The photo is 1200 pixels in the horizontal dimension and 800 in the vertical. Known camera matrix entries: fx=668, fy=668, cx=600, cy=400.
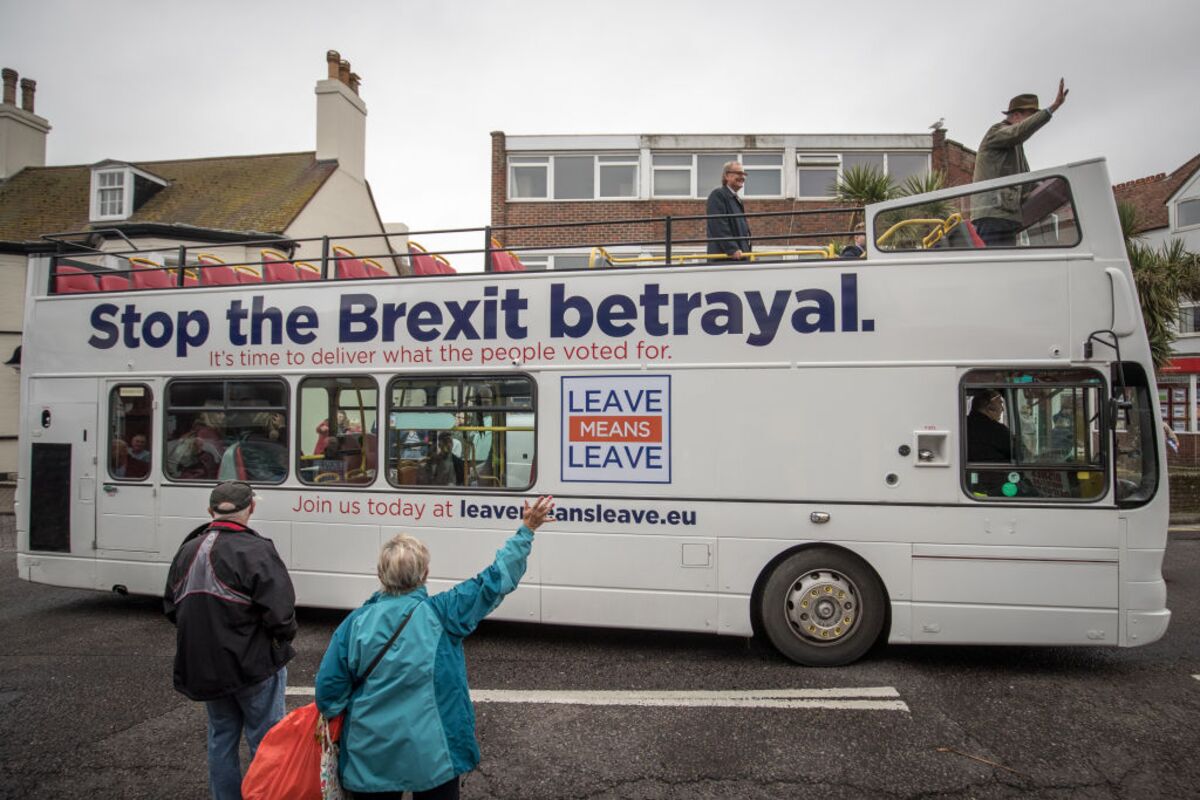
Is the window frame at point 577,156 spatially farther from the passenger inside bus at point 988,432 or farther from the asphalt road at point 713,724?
the asphalt road at point 713,724

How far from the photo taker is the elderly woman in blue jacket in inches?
90.3

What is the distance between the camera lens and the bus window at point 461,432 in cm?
570

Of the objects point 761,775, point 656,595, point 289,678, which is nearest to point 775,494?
point 656,595

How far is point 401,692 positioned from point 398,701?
1.2 inches

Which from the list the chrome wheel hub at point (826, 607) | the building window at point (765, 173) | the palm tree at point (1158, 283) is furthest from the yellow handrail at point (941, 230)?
the building window at point (765, 173)

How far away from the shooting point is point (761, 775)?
364cm

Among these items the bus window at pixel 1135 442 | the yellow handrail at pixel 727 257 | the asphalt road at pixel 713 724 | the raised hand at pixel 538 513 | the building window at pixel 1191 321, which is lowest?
the asphalt road at pixel 713 724

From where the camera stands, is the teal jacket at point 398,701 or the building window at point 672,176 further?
the building window at point 672,176

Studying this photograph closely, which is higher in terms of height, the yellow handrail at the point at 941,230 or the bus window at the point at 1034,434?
the yellow handrail at the point at 941,230

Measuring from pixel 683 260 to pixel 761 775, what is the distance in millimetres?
3872

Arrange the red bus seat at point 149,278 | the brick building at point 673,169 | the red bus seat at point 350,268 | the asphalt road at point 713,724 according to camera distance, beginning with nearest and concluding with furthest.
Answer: the asphalt road at point 713,724 < the red bus seat at point 350,268 < the red bus seat at point 149,278 < the brick building at point 673,169

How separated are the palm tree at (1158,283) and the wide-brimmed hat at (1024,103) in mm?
7428

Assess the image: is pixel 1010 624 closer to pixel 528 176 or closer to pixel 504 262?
pixel 504 262

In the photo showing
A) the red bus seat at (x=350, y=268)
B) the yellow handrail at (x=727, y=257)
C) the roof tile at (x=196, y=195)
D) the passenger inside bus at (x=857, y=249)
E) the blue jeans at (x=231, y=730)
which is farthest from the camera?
the roof tile at (x=196, y=195)
